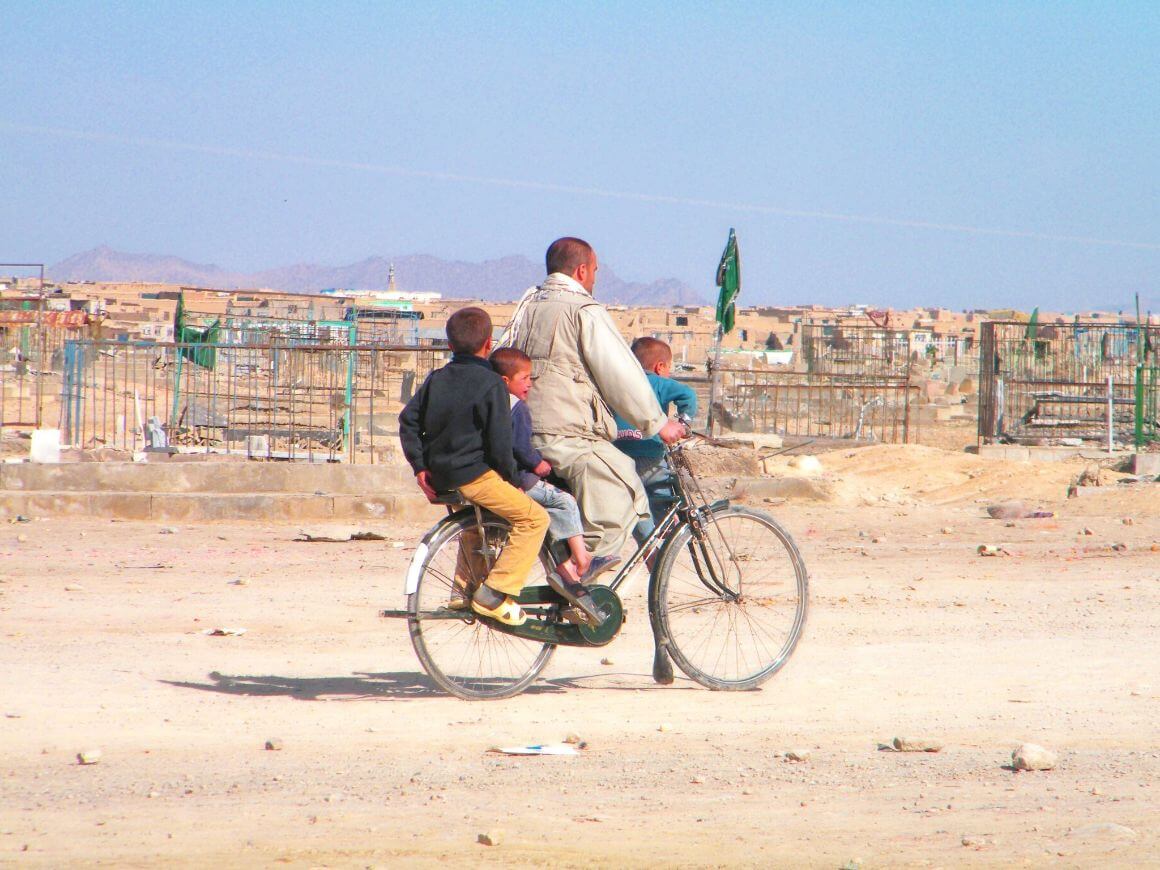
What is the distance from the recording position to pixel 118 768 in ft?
14.6

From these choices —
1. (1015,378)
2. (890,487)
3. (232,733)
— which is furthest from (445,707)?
(1015,378)

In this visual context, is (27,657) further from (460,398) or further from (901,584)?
(901,584)

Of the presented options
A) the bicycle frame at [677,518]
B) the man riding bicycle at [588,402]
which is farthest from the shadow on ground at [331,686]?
the man riding bicycle at [588,402]

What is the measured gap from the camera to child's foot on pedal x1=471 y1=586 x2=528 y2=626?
5.27 meters

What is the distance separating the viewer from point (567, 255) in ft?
18.0

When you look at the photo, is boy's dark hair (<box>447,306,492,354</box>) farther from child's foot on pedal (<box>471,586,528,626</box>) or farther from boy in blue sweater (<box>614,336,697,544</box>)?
child's foot on pedal (<box>471,586,528,626</box>)

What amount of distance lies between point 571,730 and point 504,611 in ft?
1.87

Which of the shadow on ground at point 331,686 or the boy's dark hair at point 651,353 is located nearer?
the shadow on ground at point 331,686

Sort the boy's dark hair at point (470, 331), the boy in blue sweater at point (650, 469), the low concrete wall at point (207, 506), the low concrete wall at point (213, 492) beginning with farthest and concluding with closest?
the low concrete wall at point (213, 492) < the low concrete wall at point (207, 506) < the boy in blue sweater at point (650, 469) < the boy's dark hair at point (470, 331)

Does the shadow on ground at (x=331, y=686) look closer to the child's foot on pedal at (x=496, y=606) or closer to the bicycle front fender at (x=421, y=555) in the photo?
the child's foot on pedal at (x=496, y=606)

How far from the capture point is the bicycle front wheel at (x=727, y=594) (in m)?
5.62

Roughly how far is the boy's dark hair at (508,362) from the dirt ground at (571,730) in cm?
135

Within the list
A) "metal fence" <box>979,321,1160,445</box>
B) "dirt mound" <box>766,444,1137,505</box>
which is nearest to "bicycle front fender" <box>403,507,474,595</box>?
"dirt mound" <box>766,444,1137,505</box>

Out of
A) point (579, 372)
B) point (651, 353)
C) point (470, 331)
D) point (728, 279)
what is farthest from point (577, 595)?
point (728, 279)
